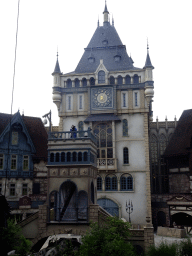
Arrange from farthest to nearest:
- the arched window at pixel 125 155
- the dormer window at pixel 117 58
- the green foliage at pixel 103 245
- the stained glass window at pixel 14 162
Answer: the dormer window at pixel 117 58, the arched window at pixel 125 155, the stained glass window at pixel 14 162, the green foliage at pixel 103 245

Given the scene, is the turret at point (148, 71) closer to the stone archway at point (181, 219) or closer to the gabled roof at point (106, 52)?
the gabled roof at point (106, 52)

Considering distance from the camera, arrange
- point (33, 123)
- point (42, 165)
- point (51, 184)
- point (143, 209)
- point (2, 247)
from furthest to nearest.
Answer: point (33, 123)
point (42, 165)
point (143, 209)
point (51, 184)
point (2, 247)

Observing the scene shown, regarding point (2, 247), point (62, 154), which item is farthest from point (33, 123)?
point (2, 247)

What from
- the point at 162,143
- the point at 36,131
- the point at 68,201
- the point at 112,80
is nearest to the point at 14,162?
the point at 36,131

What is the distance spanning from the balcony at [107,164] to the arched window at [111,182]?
49.6 inches

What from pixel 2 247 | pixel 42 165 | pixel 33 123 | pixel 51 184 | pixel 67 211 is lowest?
pixel 2 247

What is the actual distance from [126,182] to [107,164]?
3.16m

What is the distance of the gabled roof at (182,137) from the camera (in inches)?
1588

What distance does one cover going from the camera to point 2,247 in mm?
20656

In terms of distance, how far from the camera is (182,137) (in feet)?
140

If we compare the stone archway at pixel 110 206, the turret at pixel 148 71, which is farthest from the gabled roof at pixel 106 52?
the stone archway at pixel 110 206

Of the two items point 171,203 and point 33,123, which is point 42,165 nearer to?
point 33,123

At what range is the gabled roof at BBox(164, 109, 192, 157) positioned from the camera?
4033 centimetres

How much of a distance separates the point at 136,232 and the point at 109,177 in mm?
14585
